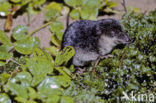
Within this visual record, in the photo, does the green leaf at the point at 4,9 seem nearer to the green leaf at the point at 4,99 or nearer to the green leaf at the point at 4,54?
the green leaf at the point at 4,54

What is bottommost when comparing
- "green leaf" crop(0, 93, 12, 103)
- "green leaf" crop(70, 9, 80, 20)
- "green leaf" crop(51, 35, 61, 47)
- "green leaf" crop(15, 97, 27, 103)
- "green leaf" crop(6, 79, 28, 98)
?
"green leaf" crop(0, 93, 12, 103)

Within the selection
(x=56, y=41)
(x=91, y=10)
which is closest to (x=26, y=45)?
(x=56, y=41)

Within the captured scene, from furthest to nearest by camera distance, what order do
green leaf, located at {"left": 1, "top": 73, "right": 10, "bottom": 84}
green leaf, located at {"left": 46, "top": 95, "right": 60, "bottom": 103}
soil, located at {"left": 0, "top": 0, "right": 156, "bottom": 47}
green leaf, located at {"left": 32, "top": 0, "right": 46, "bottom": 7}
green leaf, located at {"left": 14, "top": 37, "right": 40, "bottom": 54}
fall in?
green leaf, located at {"left": 32, "top": 0, "right": 46, "bottom": 7} → soil, located at {"left": 0, "top": 0, "right": 156, "bottom": 47} → green leaf, located at {"left": 14, "top": 37, "right": 40, "bottom": 54} → green leaf, located at {"left": 1, "top": 73, "right": 10, "bottom": 84} → green leaf, located at {"left": 46, "top": 95, "right": 60, "bottom": 103}

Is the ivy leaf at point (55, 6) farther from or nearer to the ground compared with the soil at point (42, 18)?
farther from the ground

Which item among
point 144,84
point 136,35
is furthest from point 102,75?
point 136,35

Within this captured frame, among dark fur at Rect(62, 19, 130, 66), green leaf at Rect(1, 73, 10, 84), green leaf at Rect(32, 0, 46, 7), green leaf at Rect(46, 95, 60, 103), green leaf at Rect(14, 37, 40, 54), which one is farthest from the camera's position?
green leaf at Rect(32, 0, 46, 7)

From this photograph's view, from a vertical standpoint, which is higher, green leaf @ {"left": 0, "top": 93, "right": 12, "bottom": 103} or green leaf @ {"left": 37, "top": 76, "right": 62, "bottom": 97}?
green leaf @ {"left": 37, "top": 76, "right": 62, "bottom": 97}

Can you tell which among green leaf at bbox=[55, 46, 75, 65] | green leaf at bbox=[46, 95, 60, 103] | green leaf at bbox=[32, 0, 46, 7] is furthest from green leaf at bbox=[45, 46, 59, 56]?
green leaf at bbox=[46, 95, 60, 103]

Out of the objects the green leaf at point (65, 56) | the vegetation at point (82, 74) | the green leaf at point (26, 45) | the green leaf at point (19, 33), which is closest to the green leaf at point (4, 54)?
the vegetation at point (82, 74)

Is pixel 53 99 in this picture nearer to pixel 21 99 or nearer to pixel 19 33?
pixel 21 99

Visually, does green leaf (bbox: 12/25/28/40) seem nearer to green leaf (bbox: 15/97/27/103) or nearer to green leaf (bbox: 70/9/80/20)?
green leaf (bbox: 70/9/80/20)
